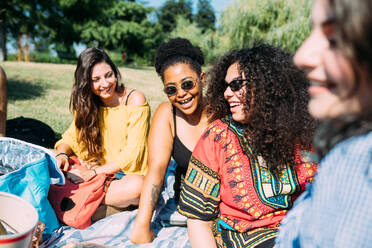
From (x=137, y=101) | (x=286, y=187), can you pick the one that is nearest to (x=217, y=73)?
(x=286, y=187)

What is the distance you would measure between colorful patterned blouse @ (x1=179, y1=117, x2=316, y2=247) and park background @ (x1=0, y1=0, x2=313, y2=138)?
2.80 ft

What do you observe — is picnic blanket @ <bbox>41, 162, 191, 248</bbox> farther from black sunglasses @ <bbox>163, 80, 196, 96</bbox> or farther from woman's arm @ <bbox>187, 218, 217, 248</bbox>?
black sunglasses @ <bbox>163, 80, 196, 96</bbox>

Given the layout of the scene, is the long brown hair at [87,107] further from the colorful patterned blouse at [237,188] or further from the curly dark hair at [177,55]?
the colorful patterned blouse at [237,188]

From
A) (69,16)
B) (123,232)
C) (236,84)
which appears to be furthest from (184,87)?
(69,16)

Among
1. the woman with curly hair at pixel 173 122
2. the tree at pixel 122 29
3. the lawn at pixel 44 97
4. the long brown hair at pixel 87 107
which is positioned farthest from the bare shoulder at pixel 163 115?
the tree at pixel 122 29

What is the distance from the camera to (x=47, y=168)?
2.53m

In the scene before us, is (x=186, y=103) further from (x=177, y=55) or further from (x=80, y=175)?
(x=80, y=175)

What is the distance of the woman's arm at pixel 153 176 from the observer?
2719 mm

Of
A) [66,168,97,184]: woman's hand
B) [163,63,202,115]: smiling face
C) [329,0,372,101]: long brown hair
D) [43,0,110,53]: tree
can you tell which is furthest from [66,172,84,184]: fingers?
[43,0,110,53]: tree

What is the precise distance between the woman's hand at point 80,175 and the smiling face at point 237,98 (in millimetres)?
1739

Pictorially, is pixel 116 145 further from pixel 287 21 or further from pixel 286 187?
pixel 287 21

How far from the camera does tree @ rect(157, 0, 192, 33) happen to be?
230 ft

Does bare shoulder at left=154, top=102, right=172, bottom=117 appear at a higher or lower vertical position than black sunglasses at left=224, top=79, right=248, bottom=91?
lower

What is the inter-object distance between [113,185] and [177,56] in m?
1.40
